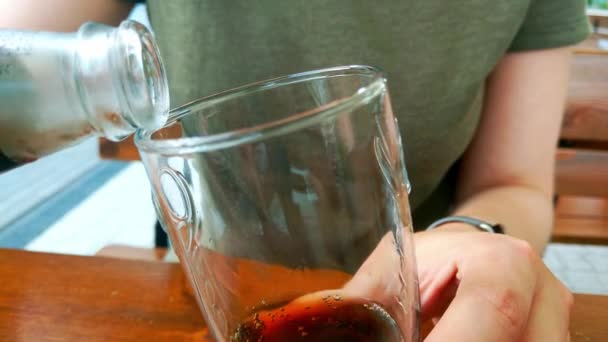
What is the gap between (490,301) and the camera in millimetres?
246

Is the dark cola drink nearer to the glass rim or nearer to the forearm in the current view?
the glass rim

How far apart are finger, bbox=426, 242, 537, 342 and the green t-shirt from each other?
0.22 metres

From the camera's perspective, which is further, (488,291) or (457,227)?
(457,227)

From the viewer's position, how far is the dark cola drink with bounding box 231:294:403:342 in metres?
0.20

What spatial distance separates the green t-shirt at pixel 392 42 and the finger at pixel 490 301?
219 mm

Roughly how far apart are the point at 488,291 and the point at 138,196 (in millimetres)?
1249

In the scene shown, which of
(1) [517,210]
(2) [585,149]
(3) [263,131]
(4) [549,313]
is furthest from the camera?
(2) [585,149]

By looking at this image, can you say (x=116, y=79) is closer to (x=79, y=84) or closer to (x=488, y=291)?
(x=79, y=84)

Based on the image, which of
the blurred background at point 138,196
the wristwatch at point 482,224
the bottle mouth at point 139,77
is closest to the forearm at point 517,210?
the wristwatch at point 482,224

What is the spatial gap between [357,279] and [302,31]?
0.29 metres

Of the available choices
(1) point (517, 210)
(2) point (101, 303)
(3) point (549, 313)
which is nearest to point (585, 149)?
(1) point (517, 210)

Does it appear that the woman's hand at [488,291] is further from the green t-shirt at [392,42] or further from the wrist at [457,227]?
the green t-shirt at [392,42]

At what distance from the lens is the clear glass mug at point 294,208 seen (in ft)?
0.55

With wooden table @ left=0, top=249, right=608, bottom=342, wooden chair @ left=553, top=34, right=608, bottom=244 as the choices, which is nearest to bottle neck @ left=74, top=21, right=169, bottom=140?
wooden table @ left=0, top=249, right=608, bottom=342
